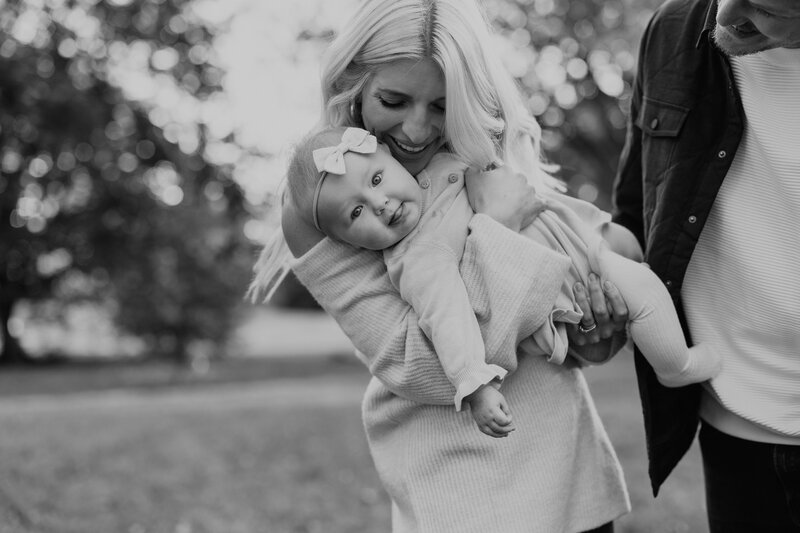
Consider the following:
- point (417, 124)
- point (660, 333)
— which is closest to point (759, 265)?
point (660, 333)

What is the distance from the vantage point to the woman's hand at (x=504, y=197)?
2.37 m

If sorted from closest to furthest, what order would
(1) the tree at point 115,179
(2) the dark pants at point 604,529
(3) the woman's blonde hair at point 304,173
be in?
(3) the woman's blonde hair at point 304,173
(2) the dark pants at point 604,529
(1) the tree at point 115,179

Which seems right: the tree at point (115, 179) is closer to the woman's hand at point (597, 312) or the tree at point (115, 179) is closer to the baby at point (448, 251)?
the baby at point (448, 251)

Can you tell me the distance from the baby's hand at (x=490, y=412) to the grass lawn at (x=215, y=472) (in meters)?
3.60

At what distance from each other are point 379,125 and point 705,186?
87 centimetres

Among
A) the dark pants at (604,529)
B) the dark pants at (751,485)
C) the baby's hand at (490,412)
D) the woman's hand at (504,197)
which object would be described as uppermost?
the woman's hand at (504,197)

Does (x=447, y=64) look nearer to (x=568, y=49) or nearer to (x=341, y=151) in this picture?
(x=341, y=151)

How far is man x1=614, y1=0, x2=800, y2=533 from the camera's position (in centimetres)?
228

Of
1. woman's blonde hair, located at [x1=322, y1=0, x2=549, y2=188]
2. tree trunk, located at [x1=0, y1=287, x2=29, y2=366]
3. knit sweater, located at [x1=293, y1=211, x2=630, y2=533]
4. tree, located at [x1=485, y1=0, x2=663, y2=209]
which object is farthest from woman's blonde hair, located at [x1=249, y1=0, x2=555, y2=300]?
tree trunk, located at [x1=0, y1=287, x2=29, y2=366]

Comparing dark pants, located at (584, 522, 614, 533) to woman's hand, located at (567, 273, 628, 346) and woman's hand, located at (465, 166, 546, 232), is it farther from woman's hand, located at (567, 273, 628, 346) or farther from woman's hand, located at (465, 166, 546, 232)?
woman's hand, located at (465, 166, 546, 232)

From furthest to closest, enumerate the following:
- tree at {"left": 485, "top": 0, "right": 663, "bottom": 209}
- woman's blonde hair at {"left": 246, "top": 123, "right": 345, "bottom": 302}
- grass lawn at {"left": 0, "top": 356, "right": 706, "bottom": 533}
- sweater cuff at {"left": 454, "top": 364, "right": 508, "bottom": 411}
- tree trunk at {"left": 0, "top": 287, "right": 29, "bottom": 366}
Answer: tree trunk at {"left": 0, "top": 287, "right": 29, "bottom": 366}, tree at {"left": 485, "top": 0, "right": 663, "bottom": 209}, grass lawn at {"left": 0, "top": 356, "right": 706, "bottom": 533}, woman's blonde hair at {"left": 246, "top": 123, "right": 345, "bottom": 302}, sweater cuff at {"left": 454, "top": 364, "right": 508, "bottom": 411}

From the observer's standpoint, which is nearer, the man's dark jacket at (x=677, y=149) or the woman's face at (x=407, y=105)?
the woman's face at (x=407, y=105)

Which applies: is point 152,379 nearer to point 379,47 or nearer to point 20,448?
point 20,448

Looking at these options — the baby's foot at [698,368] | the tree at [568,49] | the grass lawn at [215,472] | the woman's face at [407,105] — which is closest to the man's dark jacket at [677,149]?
the baby's foot at [698,368]
